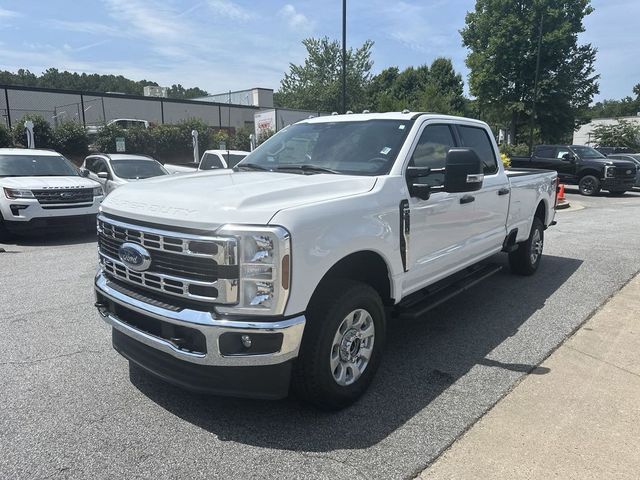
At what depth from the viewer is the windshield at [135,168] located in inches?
474

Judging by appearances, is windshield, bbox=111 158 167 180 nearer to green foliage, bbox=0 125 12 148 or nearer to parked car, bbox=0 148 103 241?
parked car, bbox=0 148 103 241

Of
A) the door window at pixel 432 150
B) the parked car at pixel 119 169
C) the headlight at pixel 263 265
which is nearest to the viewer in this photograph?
the headlight at pixel 263 265

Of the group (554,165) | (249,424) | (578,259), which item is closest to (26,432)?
(249,424)

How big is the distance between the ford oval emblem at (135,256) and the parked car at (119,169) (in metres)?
9.08

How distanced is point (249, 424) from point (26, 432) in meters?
1.35

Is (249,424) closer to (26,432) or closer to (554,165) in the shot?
(26,432)

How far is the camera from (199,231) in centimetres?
282

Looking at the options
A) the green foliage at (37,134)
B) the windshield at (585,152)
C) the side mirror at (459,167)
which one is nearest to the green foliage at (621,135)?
the windshield at (585,152)

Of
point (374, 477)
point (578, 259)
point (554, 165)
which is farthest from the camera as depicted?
point (554, 165)

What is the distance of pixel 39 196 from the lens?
9.11 metres

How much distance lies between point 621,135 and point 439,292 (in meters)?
51.9

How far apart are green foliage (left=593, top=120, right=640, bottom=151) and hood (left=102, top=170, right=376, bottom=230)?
5176 centimetres

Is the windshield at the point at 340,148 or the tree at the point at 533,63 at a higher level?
the tree at the point at 533,63

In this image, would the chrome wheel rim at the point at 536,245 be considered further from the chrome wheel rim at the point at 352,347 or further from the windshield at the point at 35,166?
the windshield at the point at 35,166
